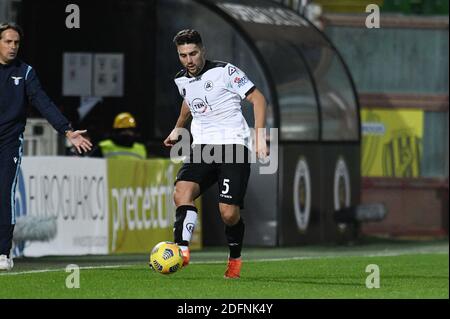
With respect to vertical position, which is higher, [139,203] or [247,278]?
[139,203]

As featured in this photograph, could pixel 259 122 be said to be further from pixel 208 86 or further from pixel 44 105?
pixel 44 105

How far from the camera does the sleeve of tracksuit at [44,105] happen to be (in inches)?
584

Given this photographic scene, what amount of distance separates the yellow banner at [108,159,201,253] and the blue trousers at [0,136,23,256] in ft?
21.9

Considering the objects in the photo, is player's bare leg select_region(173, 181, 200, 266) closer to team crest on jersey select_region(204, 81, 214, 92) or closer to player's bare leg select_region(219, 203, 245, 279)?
player's bare leg select_region(219, 203, 245, 279)

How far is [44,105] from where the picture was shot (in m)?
14.9

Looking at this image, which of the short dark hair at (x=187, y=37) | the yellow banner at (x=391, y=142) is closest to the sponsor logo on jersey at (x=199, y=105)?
the short dark hair at (x=187, y=37)

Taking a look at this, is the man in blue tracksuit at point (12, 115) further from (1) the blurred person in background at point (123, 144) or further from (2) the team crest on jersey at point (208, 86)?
(1) the blurred person in background at point (123, 144)

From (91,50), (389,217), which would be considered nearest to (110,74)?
(91,50)

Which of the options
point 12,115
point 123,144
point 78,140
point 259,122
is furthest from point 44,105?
point 123,144

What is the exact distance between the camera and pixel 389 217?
3212 cm

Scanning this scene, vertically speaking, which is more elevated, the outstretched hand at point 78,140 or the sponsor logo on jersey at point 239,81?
the sponsor logo on jersey at point 239,81

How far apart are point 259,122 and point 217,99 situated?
0.53 meters

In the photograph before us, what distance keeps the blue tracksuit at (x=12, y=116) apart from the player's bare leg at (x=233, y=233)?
1597mm
